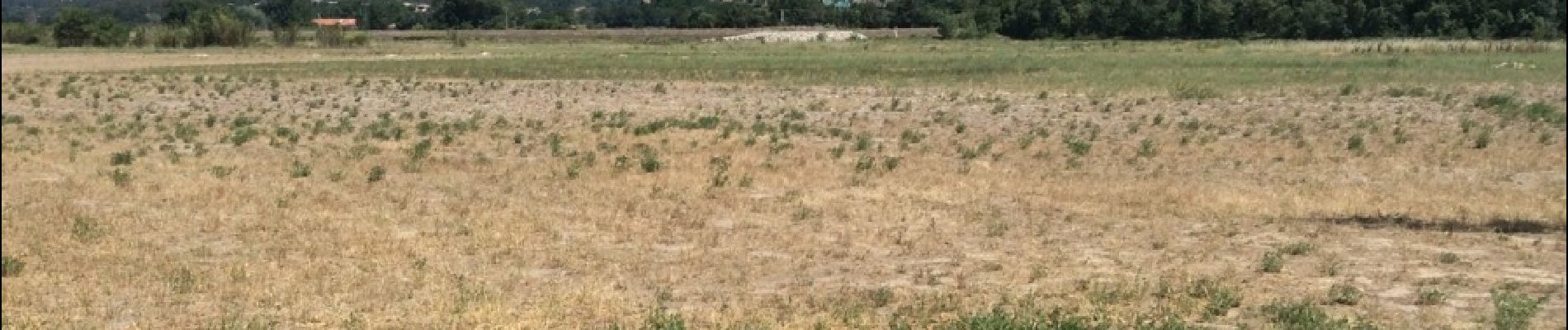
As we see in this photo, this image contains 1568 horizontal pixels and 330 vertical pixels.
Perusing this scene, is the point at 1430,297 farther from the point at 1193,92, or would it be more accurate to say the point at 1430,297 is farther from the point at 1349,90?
the point at 1193,92

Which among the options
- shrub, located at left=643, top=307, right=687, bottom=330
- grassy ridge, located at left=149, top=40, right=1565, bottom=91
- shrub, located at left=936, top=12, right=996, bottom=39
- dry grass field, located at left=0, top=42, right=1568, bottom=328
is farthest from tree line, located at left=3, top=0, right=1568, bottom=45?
shrub, located at left=643, top=307, right=687, bottom=330

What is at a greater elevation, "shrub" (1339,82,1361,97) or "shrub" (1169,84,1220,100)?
"shrub" (1339,82,1361,97)

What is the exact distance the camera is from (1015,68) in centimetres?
5706

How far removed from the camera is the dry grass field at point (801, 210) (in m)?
10.4

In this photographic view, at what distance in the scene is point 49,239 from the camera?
13.5m

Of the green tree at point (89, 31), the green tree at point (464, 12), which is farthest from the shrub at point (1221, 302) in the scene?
the green tree at point (464, 12)

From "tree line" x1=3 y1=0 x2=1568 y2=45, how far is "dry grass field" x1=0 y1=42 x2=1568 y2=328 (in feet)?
6.16

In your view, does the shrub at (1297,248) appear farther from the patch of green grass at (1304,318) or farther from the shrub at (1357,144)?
the shrub at (1357,144)

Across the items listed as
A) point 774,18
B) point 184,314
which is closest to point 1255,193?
point 184,314

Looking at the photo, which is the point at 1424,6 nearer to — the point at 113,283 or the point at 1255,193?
the point at 1255,193

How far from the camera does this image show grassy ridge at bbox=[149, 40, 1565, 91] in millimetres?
42906

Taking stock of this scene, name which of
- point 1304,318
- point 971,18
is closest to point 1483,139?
point 1304,318

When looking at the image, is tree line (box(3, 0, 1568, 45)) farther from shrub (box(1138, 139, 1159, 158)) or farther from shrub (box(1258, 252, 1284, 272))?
shrub (box(1138, 139, 1159, 158))

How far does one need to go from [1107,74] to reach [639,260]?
130ft
